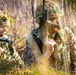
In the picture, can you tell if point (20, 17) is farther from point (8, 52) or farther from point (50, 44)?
point (8, 52)

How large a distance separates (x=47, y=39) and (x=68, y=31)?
433mm

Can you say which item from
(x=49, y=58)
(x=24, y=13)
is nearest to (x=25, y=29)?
(x=24, y=13)

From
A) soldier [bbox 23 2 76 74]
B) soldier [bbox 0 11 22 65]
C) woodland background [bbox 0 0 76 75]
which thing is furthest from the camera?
woodland background [bbox 0 0 76 75]

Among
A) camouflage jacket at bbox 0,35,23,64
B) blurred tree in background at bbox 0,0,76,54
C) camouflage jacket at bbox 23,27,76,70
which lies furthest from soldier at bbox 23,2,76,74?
blurred tree in background at bbox 0,0,76,54

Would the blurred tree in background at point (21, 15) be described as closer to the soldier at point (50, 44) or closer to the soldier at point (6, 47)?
the soldier at point (50, 44)

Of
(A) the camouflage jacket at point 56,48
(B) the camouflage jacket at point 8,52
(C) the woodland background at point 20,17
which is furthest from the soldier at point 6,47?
(C) the woodland background at point 20,17

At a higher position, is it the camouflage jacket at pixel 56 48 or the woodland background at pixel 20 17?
the woodland background at pixel 20 17

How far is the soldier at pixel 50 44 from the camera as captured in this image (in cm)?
365

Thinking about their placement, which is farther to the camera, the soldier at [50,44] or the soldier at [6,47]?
the soldier at [50,44]

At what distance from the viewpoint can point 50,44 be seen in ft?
11.9

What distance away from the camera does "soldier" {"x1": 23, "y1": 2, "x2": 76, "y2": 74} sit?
12.0 feet

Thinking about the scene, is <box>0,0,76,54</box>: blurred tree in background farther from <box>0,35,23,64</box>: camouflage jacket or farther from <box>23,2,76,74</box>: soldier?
<box>0,35,23,64</box>: camouflage jacket

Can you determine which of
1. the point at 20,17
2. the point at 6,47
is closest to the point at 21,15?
the point at 20,17

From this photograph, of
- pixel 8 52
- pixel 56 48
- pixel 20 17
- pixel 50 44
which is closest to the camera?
pixel 8 52
